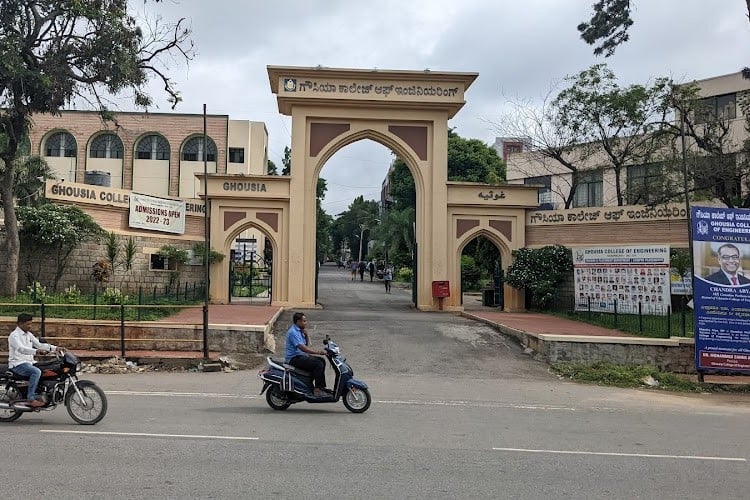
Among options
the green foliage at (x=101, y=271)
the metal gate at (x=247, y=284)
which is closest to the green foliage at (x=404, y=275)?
the metal gate at (x=247, y=284)

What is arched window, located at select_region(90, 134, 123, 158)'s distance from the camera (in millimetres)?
47781

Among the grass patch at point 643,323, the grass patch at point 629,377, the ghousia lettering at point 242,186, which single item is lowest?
the grass patch at point 629,377

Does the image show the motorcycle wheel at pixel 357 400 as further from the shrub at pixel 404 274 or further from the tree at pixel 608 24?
the shrub at pixel 404 274

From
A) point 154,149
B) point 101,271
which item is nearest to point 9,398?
point 101,271

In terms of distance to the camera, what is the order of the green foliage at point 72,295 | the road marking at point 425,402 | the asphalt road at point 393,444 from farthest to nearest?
the green foliage at point 72,295, the road marking at point 425,402, the asphalt road at point 393,444

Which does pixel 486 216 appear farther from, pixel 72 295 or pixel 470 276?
pixel 470 276

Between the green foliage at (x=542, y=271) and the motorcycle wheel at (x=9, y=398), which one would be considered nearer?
the motorcycle wheel at (x=9, y=398)

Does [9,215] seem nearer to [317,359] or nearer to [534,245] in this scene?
[317,359]

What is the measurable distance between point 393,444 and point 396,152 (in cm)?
2023

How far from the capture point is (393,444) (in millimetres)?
7227

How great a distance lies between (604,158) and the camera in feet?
128

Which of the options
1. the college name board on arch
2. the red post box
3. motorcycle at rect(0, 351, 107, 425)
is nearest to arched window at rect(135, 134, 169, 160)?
the college name board on arch

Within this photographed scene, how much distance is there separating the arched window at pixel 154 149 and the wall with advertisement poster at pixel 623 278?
35.1m

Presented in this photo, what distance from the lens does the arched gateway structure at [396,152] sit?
2486 cm
